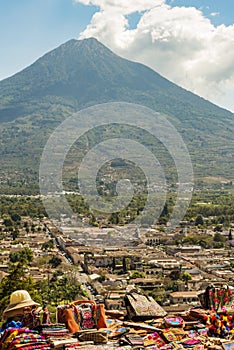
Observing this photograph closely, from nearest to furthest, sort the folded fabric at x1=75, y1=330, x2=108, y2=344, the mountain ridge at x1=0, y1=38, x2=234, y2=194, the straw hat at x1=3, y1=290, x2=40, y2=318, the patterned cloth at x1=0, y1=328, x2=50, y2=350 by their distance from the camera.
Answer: the patterned cloth at x1=0, y1=328, x2=50, y2=350 < the folded fabric at x1=75, y1=330, x2=108, y2=344 < the straw hat at x1=3, y1=290, x2=40, y2=318 < the mountain ridge at x1=0, y1=38, x2=234, y2=194

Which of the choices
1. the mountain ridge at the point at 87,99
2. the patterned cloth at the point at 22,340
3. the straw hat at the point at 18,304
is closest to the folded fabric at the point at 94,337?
the patterned cloth at the point at 22,340

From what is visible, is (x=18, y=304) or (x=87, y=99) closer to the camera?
(x=18, y=304)

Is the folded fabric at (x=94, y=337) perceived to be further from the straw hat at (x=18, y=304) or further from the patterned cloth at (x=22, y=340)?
the straw hat at (x=18, y=304)

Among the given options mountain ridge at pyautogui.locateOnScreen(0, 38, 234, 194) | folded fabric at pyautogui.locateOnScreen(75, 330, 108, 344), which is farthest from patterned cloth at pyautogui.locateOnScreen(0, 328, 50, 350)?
mountain ridge at pyautogui.locateOnScreen(0, 38, 234, 194)

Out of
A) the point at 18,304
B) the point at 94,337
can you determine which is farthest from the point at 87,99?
the point at 94,337

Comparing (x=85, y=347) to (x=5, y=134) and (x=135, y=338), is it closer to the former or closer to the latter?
(x=135, y=338)

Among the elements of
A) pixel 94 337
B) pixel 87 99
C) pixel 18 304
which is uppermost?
pixel 87 99

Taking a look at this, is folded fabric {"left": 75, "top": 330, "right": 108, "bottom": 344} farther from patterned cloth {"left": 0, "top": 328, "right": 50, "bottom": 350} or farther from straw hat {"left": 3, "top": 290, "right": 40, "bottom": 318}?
straw hat {"left": 3, "top": 290, "right": 40, "bottom": 318}

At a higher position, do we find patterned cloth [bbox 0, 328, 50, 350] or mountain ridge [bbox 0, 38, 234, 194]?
mountain ridge [bbox 0, 38, 234, 194]

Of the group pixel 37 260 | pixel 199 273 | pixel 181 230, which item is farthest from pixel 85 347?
pixel 181 230

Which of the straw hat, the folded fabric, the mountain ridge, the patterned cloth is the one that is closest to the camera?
the patterned cloth

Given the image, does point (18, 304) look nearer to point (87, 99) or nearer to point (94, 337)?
point (94, 337)

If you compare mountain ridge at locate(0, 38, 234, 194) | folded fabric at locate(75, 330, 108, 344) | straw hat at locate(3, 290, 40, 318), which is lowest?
folded fabric at locate(75, 330, 108, 344)
